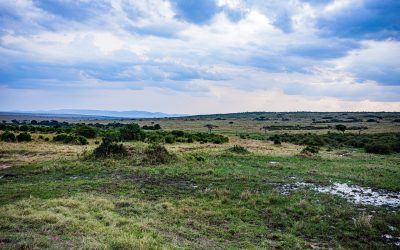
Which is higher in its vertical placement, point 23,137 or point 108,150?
point 23,137

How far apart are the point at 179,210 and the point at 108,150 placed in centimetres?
1963

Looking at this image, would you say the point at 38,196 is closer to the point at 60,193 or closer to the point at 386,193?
the point at 60,193

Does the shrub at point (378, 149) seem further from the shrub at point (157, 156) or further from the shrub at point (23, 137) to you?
the shrub at point (23, 137)

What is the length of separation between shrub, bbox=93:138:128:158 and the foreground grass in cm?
477

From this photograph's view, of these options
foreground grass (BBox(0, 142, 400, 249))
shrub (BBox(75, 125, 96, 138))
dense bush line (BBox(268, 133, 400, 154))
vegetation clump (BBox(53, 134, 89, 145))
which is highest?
shrub (BBox(75, 125, 96, 138))

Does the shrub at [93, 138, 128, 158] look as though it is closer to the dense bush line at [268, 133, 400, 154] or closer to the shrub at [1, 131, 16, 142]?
the shrub at [1, 131, 16, 142]

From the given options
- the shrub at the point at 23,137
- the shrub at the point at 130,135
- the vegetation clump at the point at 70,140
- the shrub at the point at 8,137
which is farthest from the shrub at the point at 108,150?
the shrub at the point at 8,137

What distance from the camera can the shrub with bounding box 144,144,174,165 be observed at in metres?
32.1

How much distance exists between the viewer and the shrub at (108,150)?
33.8m

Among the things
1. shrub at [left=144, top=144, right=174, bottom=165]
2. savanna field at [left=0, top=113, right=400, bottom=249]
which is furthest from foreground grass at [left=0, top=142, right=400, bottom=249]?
shrub at [left=144, top=144, right=174, bottom=165]

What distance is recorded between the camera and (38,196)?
18594mm

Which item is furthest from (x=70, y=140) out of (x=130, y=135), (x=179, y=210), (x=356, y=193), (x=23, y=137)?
(x=356, y=193)

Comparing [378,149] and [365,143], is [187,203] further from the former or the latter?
[365,143]

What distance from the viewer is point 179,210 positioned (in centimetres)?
1677
